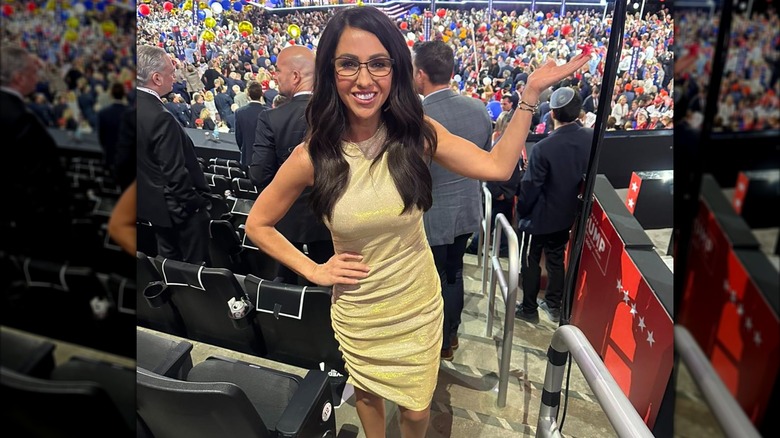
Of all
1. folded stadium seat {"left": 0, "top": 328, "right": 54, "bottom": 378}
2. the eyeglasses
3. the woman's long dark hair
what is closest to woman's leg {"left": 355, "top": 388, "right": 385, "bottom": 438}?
the woman's long dark hair

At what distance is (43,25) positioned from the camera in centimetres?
48

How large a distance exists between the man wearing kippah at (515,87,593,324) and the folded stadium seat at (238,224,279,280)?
948 mm

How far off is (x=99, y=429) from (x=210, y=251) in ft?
4.07

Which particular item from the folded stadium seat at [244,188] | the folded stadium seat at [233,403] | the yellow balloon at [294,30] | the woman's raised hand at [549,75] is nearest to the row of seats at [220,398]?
the folded stadium seat at [233,403]

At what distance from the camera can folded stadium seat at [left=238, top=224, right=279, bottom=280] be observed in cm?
175

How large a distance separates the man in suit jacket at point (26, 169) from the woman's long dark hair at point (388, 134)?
2.73 ft

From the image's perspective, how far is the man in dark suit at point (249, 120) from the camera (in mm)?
1525

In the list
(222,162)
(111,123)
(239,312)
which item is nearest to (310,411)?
(239,312)

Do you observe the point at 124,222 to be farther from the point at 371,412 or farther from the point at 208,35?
the point at 371,412

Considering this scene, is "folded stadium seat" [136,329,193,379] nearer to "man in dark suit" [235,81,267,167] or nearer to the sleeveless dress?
the sleeveless dress

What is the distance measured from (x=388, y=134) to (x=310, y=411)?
898mm

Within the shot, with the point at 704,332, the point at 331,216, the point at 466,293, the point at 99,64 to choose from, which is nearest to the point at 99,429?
the point at 99,64

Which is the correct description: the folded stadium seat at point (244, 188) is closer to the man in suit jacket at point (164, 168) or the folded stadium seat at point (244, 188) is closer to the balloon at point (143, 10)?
the man in suit jacket at point (164, 168)

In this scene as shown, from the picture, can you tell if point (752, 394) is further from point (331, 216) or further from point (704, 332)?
point (331, 216)
